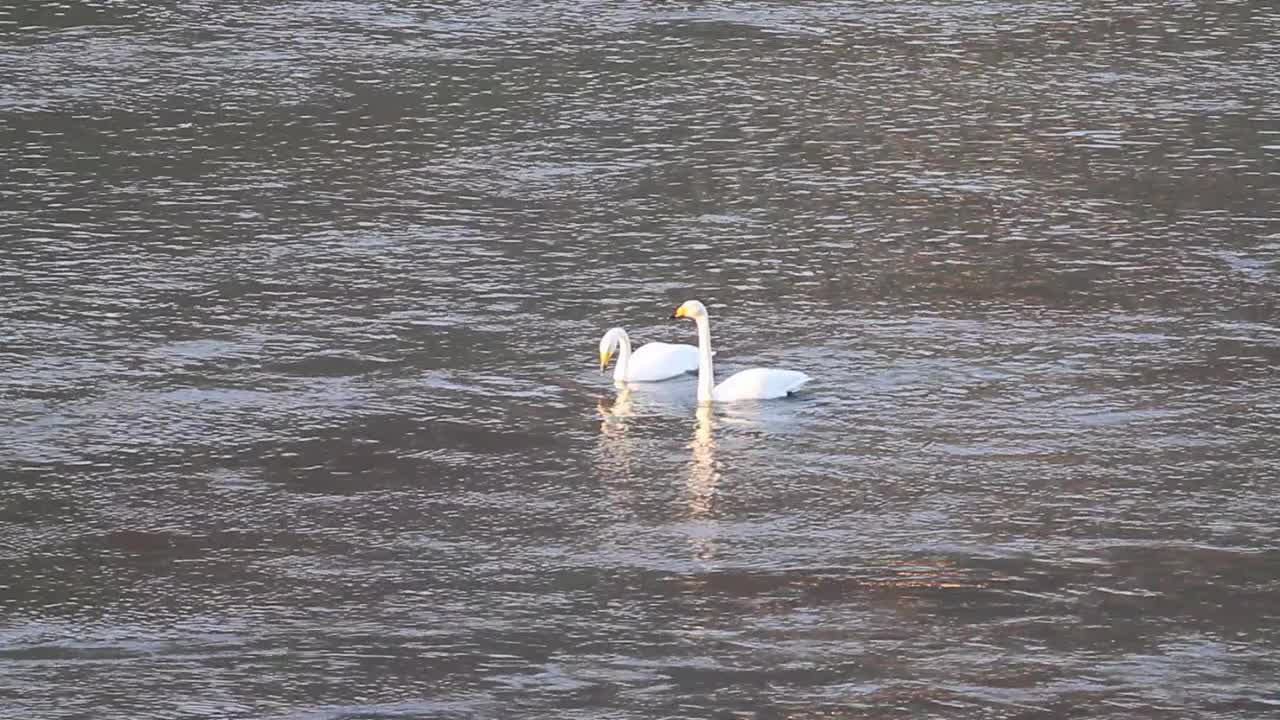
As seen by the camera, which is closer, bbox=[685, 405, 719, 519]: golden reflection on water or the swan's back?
bbox=[685, 405, 719, 519]: golden reflection on water

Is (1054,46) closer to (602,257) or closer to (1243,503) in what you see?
(602,257)

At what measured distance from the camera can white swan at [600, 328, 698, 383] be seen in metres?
16.2

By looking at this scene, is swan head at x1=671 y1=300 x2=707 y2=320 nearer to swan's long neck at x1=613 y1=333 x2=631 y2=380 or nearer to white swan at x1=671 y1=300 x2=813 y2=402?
white swan at x1=671 y1=300 x2=813 y2=402

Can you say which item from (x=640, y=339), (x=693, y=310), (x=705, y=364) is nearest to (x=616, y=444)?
(x=705, y=364)

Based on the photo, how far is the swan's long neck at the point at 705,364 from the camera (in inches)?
621

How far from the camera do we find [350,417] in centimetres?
1562

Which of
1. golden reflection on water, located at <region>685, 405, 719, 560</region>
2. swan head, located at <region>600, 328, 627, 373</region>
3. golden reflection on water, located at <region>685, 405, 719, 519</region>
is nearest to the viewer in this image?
golden reflection on water, located at <region>685, 405, 719, 560</region>

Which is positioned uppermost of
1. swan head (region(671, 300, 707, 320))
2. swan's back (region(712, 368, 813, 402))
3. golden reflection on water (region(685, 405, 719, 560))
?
swan head (region(671, 300, 707, 320))

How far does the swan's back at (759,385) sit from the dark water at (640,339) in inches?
9.2

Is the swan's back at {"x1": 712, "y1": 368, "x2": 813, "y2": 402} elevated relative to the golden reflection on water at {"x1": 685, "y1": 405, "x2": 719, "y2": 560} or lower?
elevated

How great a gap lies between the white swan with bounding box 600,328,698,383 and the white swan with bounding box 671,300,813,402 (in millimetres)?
429

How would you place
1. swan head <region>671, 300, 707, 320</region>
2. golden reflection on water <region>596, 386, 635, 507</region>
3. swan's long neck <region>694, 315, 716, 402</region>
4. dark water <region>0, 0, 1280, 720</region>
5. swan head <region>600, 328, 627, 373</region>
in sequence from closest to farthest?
1. dark water <region>0, 0, 1280, 720</region>
2. golden reflection on water <region>596, 386, 635, 507</region>
3. swan's long neck <region>694, 315, 716, 402</region>
4. swan head <region>671, 300, 707, 320</region>
5. swan head <region>600, 328, 627, 373</region>

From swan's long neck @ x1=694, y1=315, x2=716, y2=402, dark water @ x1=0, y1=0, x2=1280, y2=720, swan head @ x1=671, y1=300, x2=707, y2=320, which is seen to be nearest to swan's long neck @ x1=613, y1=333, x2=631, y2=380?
dark water @ x1=0, y1=0, x2=1280, y2=720

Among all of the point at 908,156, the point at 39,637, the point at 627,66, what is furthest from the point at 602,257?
the point at 39,637
